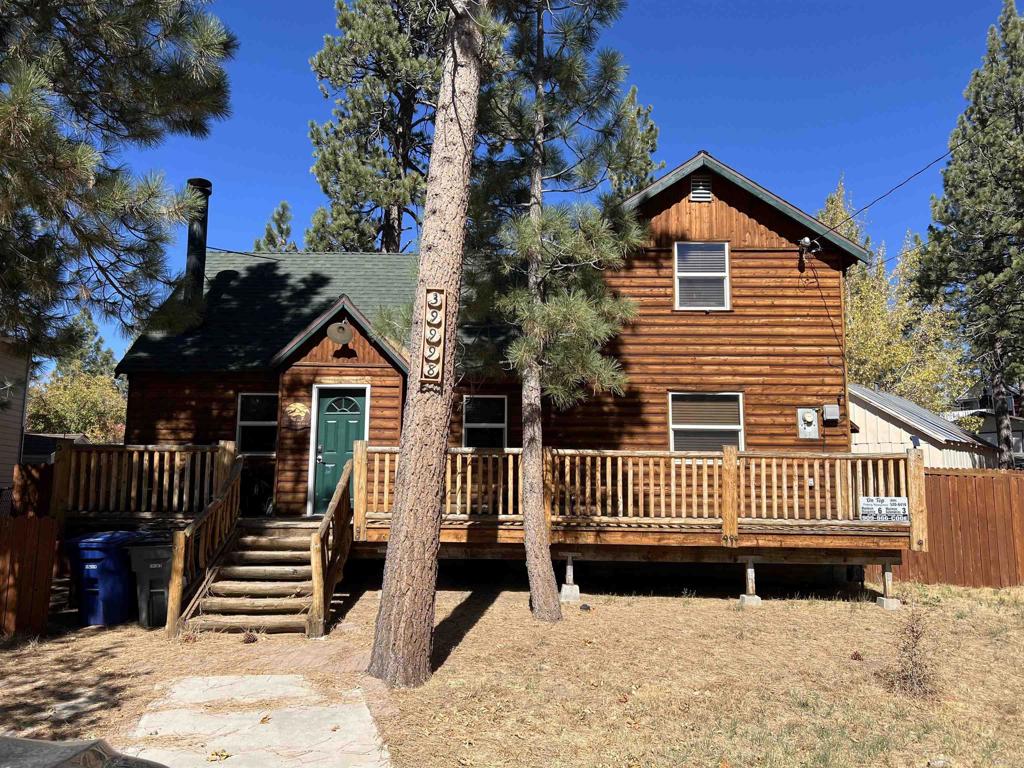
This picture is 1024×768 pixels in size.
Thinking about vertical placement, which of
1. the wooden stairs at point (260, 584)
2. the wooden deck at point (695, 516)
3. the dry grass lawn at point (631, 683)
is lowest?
the dry grass lawn at point (631, 683)

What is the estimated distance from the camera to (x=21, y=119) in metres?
6.36

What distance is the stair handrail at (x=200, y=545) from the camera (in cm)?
777

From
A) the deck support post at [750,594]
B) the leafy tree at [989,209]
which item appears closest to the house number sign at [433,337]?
the deck support post at [750,594]

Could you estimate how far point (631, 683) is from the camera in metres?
6.29

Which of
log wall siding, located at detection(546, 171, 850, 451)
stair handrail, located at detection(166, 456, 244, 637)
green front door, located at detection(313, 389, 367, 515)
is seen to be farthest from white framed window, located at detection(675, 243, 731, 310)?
stair handrail, located at detection(166, 456, 244, 637)

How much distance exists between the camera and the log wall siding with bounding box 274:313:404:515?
1177 cm

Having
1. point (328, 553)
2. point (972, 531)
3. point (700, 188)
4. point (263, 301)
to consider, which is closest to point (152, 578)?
point (328, 553)

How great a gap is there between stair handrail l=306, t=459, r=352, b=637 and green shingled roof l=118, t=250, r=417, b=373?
3.74m

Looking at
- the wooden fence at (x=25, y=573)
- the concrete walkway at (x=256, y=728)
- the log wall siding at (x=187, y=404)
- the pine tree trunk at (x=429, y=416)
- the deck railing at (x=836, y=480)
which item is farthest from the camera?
the log wall siding at (x=187, y=404)

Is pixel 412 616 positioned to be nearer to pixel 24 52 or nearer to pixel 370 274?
pixel 24 52

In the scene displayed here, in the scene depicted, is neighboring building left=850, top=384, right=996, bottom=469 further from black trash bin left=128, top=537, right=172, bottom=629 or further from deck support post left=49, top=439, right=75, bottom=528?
deck support post left=49, top=439, right=75, bottom=528

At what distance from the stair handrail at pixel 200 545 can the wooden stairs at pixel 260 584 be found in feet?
0.35

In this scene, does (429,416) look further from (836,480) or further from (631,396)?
(836,480)

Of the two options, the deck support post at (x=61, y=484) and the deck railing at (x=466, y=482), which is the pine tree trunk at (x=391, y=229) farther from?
the deck support post at (x=61, y=484)
